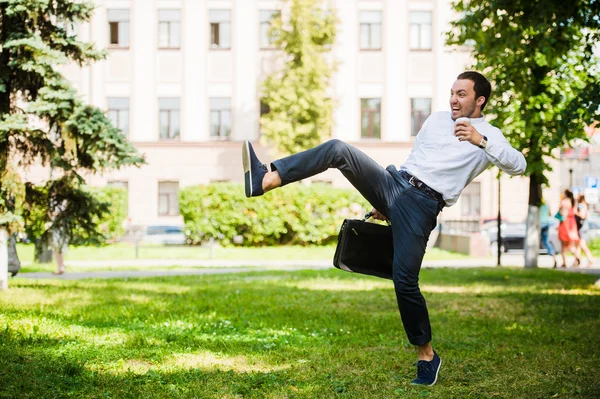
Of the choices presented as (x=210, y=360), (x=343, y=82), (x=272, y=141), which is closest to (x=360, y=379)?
(x=210, y=360)

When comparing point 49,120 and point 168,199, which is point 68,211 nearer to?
point 49,120

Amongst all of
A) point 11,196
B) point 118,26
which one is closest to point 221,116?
point 118,26

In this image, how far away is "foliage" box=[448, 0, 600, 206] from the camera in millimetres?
11703

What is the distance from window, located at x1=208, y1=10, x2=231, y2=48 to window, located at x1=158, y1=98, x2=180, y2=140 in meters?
3.42

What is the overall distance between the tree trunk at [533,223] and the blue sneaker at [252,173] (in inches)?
551

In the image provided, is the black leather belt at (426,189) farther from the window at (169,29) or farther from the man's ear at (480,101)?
the window at (169,29)

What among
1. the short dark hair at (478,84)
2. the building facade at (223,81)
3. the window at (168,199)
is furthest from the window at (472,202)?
the short dark hair at (478,84)

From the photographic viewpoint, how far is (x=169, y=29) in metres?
38.8

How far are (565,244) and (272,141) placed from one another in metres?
16.3

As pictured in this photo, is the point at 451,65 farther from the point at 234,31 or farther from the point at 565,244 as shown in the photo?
the point at 565,244

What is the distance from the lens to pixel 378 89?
126ft

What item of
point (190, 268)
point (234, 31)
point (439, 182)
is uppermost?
point (234, 31)

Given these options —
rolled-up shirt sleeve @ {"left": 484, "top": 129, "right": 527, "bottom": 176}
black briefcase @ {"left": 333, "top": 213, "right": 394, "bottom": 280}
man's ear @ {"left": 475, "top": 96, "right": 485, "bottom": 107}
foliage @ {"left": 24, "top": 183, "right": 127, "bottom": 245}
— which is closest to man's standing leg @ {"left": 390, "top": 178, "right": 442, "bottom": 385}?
black briefcase @ {"left": 333, "top": 213, "right": 394, "bottom": 280}

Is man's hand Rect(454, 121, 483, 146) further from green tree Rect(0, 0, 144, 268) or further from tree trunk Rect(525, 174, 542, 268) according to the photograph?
tree trunk Rect(525, 174, 542, 268)
